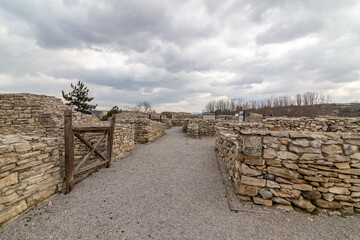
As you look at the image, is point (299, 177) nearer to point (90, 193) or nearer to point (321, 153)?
point (321, 153)

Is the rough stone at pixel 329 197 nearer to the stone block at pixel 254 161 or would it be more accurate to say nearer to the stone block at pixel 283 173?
the stone block at pixel 283 173

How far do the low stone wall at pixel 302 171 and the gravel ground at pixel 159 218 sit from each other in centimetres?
26

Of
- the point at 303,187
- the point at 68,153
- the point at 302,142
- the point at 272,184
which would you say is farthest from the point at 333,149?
the point at 68,153

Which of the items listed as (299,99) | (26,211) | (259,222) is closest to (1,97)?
(26,211)

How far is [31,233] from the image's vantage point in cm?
227

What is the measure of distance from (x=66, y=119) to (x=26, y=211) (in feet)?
6.85

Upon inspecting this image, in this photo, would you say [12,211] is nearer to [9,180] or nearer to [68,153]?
[9,180]

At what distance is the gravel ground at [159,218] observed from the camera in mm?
2322

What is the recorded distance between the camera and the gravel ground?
232 cm

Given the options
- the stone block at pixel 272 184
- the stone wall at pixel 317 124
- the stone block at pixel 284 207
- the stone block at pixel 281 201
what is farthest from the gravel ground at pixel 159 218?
the stone wall at pixel 317 124

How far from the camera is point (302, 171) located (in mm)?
2840

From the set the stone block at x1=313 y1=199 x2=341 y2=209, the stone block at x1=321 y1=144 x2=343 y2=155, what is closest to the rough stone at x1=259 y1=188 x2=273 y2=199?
the stone block at x1=313 y1=199 x2=341 y2=209

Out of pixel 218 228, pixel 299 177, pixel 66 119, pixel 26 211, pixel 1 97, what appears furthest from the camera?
pixel 1 97

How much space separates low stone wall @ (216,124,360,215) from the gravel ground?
10.3 inches
